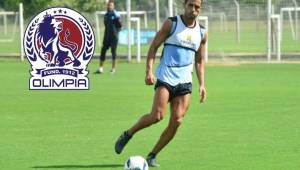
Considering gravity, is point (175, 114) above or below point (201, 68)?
below

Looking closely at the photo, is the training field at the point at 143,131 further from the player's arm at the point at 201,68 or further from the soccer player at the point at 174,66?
the player's arm at the point at 201,68

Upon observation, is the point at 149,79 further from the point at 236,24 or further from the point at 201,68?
the point at 236,24

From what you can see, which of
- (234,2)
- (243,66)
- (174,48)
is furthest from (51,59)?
(174,48)

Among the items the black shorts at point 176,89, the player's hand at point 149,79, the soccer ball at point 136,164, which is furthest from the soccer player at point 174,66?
the soccer ball at point 136,164

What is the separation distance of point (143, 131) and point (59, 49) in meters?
13.6

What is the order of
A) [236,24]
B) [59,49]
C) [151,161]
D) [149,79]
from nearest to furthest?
[149,79] → [151,161] → [59,49] → [236,24]

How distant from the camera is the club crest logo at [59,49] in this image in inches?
954

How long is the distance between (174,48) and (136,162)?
5.38 ft

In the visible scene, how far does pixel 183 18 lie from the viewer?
11.1 m

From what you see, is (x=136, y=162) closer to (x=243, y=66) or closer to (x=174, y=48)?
(x=174, y=48)

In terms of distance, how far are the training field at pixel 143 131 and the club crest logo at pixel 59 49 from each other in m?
0.64

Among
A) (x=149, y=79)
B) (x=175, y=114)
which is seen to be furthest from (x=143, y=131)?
(x=149, y=79)

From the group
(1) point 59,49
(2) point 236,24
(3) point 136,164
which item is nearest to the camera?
(3) point 136,164

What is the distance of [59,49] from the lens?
28016 mm
